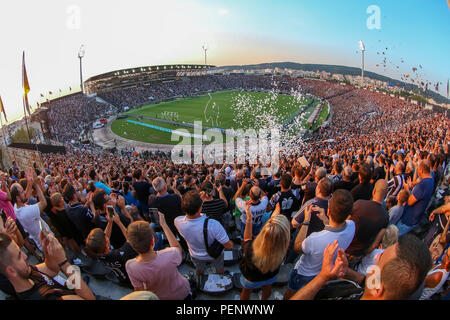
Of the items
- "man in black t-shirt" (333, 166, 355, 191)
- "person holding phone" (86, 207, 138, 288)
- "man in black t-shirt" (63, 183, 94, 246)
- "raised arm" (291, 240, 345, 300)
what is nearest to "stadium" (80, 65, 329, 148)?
"man in black t-shirt" (63, 183, 94, 246)

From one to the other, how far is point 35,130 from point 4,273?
143ft

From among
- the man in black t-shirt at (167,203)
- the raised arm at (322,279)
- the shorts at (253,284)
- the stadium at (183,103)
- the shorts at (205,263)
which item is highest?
the stadium at (183,103)

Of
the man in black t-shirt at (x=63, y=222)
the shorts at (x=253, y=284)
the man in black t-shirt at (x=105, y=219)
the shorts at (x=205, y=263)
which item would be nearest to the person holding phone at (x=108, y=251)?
the man in black t-shirt at (x=105, y=219)

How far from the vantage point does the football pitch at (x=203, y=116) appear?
38969 millimetres

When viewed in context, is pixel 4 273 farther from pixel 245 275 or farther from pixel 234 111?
pixel 234 111

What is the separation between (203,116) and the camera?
49.8 metres

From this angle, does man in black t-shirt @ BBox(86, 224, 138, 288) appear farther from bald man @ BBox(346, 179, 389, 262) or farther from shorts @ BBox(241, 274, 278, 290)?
bald man @ BBox(346, 179, 389, 262)

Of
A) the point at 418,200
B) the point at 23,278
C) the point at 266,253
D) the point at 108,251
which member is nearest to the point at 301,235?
the point at 266,253

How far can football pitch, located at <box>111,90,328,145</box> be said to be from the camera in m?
39.0

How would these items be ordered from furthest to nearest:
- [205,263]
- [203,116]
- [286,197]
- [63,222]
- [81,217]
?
[203,116], [286,197], [63,222], [81,217], [205,263]

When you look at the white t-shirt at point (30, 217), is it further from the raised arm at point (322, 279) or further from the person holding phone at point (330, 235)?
the raised arm at point (322, 279)

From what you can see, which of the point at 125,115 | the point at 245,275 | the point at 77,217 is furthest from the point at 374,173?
the point at 125,115

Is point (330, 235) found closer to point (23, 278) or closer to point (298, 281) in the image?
point (298, 281)
